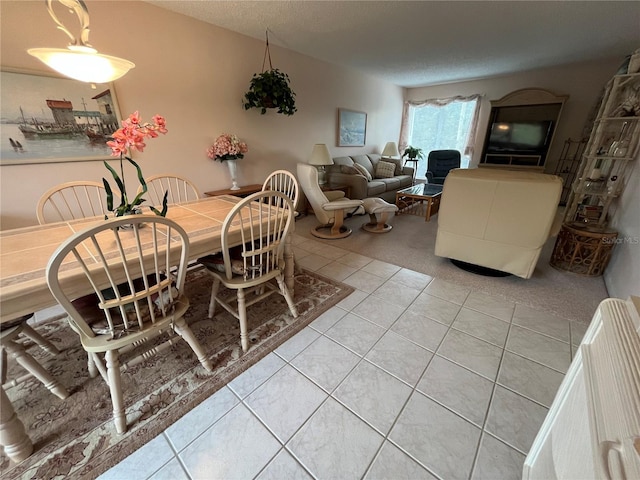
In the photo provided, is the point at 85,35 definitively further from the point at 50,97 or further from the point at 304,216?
the point at 304,216

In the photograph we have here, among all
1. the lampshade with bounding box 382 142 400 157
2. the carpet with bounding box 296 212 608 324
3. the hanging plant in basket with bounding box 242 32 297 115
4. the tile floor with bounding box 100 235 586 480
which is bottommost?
the tile floor with bounding box 100 235 586 480

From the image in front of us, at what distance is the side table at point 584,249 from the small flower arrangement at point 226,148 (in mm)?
3386

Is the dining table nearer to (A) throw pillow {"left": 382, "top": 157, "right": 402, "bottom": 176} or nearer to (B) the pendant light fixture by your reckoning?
(B) the pendant light fixture

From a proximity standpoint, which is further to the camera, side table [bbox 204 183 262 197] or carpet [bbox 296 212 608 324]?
side table [bbox 204 183 262 197]

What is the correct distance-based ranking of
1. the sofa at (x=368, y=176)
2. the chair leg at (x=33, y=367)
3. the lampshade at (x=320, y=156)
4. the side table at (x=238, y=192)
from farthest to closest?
the sofa at (x=368, y=176), the lampshade at (x=320, y=156), the side table at (x=238, y=192), the chair leg at (x=33, y=367)

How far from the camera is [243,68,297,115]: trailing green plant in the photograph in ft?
9.59

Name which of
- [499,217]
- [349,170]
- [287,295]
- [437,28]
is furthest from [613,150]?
[287,295]

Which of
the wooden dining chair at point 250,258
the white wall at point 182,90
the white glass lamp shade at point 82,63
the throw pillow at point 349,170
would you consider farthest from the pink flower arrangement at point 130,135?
the throw pillow at point 349,170

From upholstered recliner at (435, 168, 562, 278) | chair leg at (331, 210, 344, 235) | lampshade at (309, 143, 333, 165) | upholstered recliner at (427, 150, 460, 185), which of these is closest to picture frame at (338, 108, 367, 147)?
lampshade at (309, 143, 333, 165)

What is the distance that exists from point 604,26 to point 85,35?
461 cm

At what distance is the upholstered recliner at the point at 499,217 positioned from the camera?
6.15 ft

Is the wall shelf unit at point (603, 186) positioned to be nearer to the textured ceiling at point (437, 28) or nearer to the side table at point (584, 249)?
the side table at point (584, 249)

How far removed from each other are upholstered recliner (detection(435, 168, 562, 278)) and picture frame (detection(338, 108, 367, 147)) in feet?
9.63

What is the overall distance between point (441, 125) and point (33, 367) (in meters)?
7.02
